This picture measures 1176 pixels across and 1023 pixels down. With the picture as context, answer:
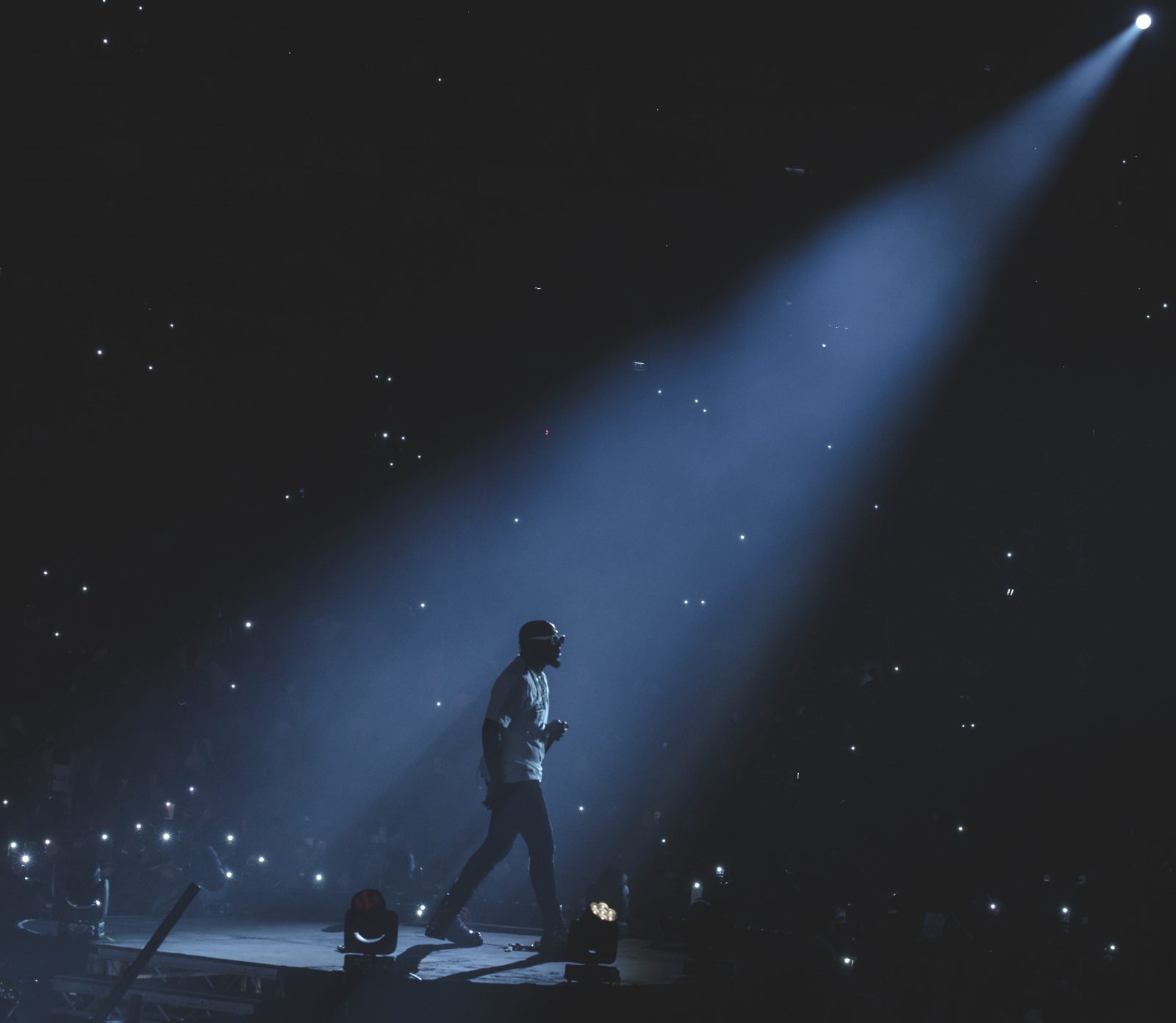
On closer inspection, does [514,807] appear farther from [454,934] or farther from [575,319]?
[575,319]

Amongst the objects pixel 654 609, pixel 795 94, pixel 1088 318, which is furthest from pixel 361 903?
pixel 1088 318

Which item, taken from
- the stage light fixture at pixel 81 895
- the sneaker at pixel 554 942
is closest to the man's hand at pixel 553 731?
the sneaker at pixel 554 942

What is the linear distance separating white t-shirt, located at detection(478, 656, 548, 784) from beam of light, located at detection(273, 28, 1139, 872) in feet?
12.0

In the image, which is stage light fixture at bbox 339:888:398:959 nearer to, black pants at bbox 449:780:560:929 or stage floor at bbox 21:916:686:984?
stage floor at bbox 21:916:686:984

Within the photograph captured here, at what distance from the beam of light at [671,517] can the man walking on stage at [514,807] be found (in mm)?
3596

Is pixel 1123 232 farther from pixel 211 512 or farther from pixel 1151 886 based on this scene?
pixel 211 512

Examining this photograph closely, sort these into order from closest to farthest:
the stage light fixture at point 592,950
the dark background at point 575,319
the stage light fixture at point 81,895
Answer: the stage light fixture at point 592,950 → the stage light fixture at point 81,895 → the dark background at point 575,319

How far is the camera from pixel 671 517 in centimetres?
→ 1020

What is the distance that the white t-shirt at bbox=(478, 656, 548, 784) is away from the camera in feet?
19.5

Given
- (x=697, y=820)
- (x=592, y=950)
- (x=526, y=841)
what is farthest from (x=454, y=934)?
(x=697, y=820)

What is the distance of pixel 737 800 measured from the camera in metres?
9.06

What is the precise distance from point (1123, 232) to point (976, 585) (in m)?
3.73

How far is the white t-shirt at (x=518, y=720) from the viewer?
5.95 meters

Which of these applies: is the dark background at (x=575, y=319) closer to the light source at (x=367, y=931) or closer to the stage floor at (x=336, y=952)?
the stage floor at (x=336, y=952)
